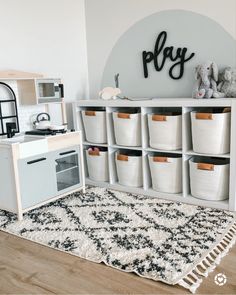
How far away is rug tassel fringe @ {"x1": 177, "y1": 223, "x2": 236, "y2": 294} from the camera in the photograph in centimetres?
163

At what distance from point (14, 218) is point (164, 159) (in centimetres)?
125

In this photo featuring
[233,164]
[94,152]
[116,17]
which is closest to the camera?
[233,164]

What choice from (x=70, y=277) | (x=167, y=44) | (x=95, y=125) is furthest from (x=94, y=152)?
(x=70, y=277)

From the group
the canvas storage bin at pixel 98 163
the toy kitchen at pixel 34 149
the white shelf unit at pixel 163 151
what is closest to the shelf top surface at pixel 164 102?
the white shelf unit at pixel 163 151

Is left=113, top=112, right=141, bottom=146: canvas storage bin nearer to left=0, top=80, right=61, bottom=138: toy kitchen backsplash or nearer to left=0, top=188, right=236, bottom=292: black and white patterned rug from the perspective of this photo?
left=0, top=188, right=236, bottom=292: black and white patterned rug

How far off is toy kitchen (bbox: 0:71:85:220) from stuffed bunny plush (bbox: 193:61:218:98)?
3.52 feet

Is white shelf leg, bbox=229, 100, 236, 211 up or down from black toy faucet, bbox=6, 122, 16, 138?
down

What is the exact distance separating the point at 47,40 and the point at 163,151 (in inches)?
60.9

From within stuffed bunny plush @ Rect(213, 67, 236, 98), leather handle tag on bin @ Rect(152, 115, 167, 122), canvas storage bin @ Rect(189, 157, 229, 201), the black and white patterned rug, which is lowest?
the black and white patterned rug

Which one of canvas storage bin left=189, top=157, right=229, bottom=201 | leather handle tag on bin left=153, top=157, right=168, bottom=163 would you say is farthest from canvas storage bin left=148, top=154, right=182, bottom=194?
canvas storage bin left=189, top=157, right=229, bottom=201

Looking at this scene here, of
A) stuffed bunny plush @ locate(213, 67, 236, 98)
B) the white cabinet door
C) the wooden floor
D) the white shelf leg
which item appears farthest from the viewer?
stuffed bunny plush @ locate(213, 67, 236, 98)

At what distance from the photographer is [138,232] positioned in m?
2.17

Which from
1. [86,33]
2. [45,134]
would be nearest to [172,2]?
[86,33]

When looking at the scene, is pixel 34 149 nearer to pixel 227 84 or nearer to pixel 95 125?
pixel 95 125
